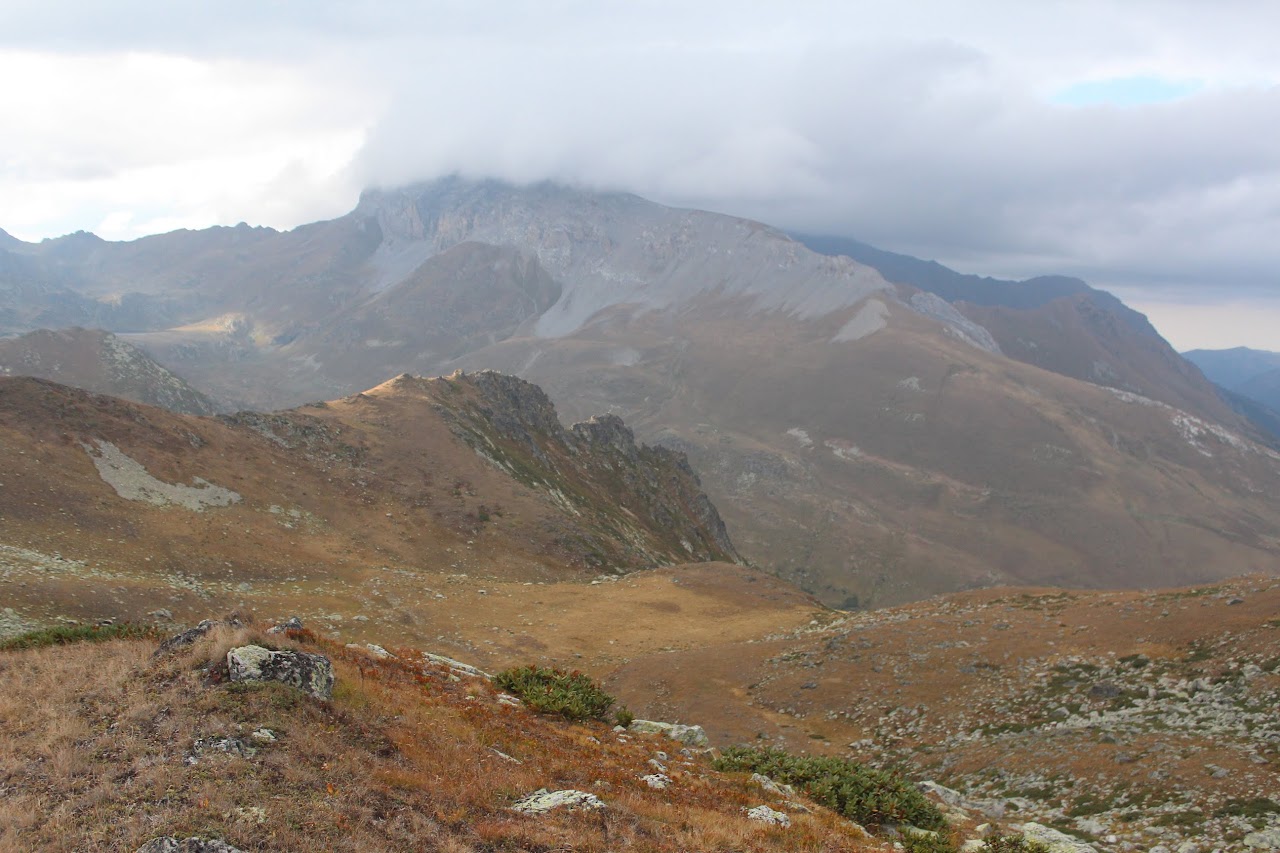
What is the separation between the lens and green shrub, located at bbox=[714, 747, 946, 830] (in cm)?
1677

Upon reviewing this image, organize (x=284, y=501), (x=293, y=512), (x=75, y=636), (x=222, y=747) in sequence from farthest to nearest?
(x=284, y=501) → (x=293, y=512) → (x=75, y=636) → (x=222, y=747)

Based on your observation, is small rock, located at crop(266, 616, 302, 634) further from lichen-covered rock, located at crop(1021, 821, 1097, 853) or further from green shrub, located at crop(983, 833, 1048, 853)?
lichen-covered rock, located at crop(1021, 821, 1097, 853)

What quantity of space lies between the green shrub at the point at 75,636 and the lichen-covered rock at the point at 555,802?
33.9ft

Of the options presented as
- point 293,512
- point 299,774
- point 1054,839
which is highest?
point 299,774

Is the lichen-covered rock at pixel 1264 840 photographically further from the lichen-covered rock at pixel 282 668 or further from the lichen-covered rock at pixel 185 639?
the lichen-covered rock at pixel 185 639

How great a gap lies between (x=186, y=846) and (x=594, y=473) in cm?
9762

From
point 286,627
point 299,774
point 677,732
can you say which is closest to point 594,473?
point 677,732

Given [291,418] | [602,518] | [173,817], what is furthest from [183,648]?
[602,518]

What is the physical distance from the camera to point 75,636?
17.4 meters

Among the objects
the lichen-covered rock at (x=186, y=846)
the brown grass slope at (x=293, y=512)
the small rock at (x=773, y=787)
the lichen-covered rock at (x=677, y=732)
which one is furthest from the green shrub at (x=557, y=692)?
the brown grass slope at (x=293, y=512)

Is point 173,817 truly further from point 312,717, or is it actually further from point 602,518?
point 602,518

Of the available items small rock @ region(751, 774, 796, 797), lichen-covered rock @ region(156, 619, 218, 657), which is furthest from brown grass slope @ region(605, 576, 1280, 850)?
lichen-covered rock @ region(156, 619, 218, 657)

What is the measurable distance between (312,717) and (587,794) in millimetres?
5283

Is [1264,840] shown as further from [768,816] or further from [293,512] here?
[293,512]
